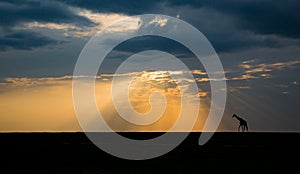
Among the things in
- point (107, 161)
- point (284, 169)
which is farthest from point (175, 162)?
point (284, 169)

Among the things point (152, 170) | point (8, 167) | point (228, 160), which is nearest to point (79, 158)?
point (8, 167)

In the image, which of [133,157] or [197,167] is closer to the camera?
[197,167]

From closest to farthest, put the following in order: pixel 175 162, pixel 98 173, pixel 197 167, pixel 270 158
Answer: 1. pixel 98 173
2. pixel 197 167
3. pixel 175 162
4. pixel 270 158

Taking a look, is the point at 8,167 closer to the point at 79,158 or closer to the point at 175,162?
the point at 79,158

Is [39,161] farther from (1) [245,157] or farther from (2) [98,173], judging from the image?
(1) [245,157]

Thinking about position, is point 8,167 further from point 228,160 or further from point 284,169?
point 284,169

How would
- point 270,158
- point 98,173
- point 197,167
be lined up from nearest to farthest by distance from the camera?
point 98,173, point 197,167, point 270,158

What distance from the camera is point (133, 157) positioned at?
118 ft

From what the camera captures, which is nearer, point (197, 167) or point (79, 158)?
point (197, 167)

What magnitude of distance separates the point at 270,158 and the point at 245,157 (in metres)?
2.07

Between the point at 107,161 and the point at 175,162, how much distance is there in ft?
A: 18.3

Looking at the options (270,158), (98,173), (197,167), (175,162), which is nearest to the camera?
(98,173)

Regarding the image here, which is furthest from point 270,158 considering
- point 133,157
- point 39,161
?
point 39,161

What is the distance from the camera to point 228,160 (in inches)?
1330
